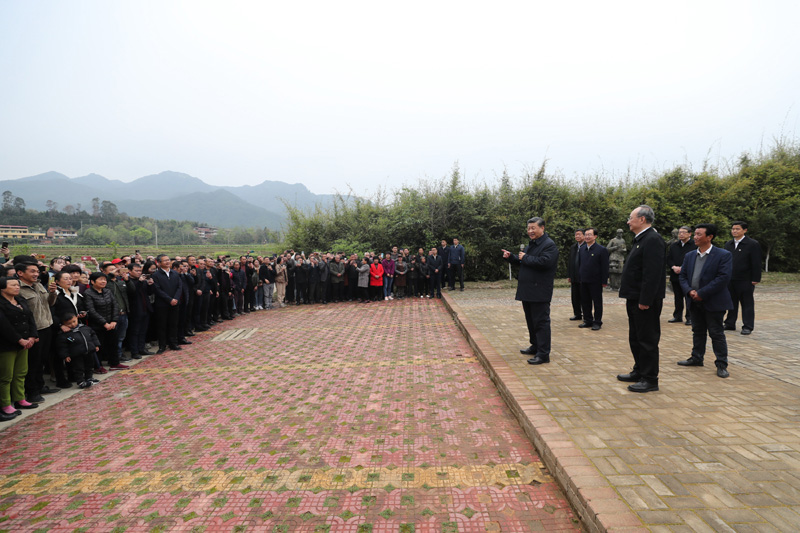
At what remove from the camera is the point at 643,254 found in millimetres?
4148

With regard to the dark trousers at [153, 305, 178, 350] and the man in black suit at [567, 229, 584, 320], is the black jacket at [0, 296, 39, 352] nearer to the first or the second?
the dark trousers at [153, 305, 178, 350]

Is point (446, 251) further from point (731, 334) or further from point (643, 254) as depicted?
point (643, 254)

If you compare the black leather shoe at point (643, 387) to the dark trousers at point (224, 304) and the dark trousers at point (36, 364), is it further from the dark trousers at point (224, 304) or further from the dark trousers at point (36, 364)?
the dark trousers at point (224, 304)

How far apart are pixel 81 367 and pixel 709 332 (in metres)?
8.74

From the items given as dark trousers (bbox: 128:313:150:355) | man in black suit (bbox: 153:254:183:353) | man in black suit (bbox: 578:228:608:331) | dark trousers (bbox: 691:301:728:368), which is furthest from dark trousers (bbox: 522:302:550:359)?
dark trousers (bbox: 128:313:150:355)

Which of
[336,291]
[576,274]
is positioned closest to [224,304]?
[336,291]

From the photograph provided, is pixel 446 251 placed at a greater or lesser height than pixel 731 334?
greater

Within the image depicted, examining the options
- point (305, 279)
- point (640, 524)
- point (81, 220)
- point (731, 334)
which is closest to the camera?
point (640, 524)

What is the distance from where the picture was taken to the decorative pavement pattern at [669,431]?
231 cm

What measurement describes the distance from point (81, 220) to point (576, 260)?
6131 cm

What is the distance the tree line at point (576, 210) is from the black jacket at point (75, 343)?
11.4 metres

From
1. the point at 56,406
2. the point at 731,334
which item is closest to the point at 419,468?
the point at 56,406

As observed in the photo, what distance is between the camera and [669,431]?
3260 mm

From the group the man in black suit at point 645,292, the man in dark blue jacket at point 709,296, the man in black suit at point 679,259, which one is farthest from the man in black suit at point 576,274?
the man in black suit at point 645,292
